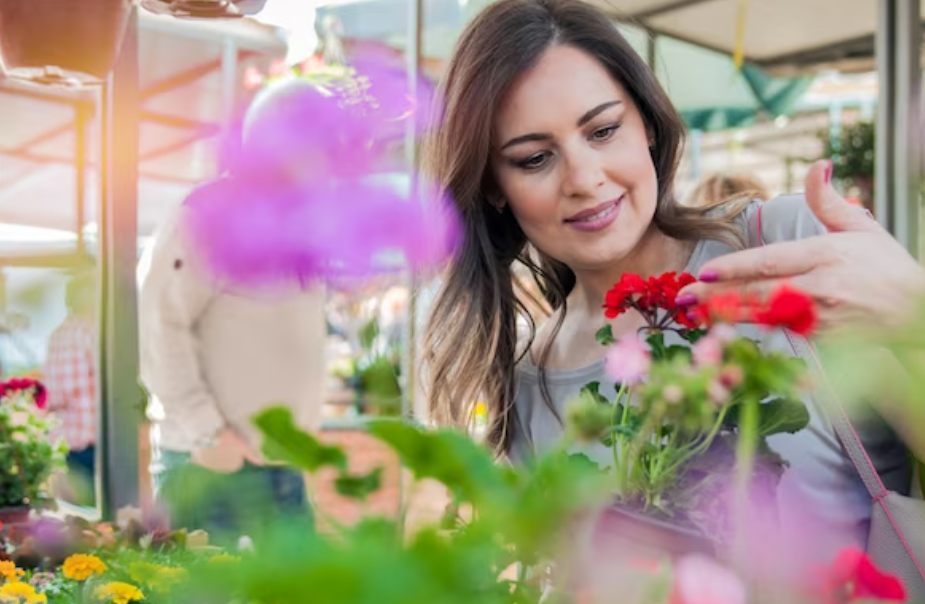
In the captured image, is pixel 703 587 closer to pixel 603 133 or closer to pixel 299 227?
pixel 603 133

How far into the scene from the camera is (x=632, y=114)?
1.19 metres

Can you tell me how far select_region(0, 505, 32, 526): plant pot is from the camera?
1.71 meters

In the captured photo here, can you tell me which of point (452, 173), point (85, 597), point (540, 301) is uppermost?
point (452, 173)

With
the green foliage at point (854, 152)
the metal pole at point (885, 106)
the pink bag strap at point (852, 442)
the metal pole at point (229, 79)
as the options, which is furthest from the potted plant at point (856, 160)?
the pink bag strap at point (852, 442)

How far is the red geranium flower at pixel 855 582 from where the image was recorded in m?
0.30

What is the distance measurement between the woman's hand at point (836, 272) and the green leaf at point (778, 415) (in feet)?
0.25

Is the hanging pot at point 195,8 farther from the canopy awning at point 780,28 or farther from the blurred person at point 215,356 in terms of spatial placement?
the canopy awning at point 780,28

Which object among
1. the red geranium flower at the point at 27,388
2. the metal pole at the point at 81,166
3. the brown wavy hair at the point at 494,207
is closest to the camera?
the brown wavy hair at the point at 494,207

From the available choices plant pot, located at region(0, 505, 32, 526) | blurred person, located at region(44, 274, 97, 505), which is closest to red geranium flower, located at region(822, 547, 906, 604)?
plant pot, located at region(0, 505, 32, 526)

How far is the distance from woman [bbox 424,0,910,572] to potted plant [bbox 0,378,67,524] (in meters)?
0.88

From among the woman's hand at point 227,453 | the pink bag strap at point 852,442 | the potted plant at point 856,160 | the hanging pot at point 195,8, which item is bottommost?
the woman's hand at point 227,453

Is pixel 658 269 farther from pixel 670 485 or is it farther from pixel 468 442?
pixel 468 442

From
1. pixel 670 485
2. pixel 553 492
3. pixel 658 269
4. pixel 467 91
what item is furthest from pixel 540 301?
pixel 553 492

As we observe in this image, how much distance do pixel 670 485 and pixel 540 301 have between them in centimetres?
91
